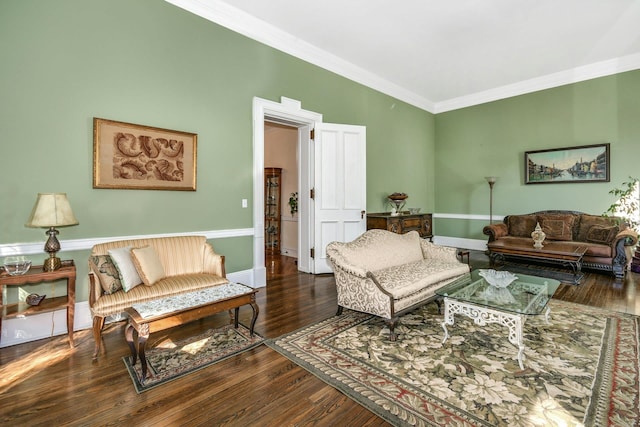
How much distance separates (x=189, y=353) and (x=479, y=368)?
220 centimetres

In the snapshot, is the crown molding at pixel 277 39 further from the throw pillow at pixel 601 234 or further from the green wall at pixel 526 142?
the throw pillow at pixel 601 234

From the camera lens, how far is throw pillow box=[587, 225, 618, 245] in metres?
4.88

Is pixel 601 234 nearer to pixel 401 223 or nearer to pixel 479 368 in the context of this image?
pixel 401 223

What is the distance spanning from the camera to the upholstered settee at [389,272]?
111 inches

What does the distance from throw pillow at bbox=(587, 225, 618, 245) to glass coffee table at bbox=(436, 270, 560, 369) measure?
2827mm

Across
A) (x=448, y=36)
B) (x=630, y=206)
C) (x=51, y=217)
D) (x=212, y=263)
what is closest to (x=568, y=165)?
(x=630, y=206)

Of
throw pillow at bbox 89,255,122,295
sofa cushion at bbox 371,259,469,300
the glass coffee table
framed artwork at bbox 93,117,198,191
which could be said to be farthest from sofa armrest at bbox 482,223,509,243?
throw pillow at bbox 89,255,122,295

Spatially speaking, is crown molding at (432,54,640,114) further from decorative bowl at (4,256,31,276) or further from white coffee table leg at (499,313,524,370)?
decorative bowl at (4,256,31,276)

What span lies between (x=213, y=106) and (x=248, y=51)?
37.5 inches

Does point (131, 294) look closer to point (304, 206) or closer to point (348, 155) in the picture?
point (304, 206)

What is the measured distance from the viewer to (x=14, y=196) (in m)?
2.67

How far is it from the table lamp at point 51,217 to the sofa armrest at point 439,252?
3.74 m

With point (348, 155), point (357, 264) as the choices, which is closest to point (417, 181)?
point (348, 155)

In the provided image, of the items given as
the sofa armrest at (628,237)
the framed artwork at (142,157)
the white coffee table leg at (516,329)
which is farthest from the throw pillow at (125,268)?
the sofa armrest at (628,237)
